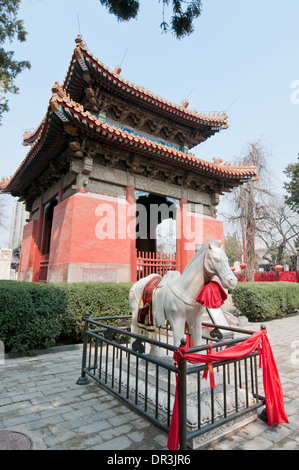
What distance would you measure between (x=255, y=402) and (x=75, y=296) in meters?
4.28

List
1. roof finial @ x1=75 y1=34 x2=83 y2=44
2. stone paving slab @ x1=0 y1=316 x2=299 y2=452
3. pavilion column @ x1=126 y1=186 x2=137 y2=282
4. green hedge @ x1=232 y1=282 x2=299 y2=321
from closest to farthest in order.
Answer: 1. stone paving slab @ x1=0 y1=316 x2=299 y2=452
2. roof finial @ x1=75 y1=34 x2=83 y2=44
3. pavilion column @ x1=126 y1=186 x2=137 y2=282
4. green hedge @ x1=232 y1=282 x2=299 y2=321

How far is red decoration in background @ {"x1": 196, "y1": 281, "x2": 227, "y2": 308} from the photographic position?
2795 mm

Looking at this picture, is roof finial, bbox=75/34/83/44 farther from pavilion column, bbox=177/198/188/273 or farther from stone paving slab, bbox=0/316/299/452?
stone paving slab, bbox=0/316/299/452

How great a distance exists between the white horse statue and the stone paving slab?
0.98 meters

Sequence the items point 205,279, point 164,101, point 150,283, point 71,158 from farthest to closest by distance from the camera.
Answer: point 164,101 → point 71,158 → point 150,283 → point 205,279

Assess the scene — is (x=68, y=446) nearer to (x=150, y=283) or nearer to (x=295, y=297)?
(x=150, y=283)

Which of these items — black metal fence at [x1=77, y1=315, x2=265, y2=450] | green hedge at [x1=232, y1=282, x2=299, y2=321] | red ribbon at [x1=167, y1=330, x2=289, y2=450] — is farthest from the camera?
green hedge at [x1=232, y1=282, x2=299, y2=321]

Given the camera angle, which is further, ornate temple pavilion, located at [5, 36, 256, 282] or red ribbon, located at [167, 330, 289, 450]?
ornate temple pavilion, located at [5, 36, 256, 282]

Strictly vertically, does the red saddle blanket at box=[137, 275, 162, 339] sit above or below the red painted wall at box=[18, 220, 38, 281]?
below

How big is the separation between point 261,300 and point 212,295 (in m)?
8.23

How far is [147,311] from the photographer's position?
3.68 m

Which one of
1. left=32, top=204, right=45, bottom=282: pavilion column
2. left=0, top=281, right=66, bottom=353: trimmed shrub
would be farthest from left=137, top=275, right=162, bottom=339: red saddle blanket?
left=32, top=204, right=45, bottom=282: pavilion column
